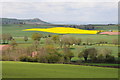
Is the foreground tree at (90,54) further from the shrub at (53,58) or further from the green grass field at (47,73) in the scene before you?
the green grass field at (47,73)

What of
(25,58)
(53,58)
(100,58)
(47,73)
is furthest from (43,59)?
(47,73)

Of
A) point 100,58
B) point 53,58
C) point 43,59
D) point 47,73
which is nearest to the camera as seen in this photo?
point 47,73

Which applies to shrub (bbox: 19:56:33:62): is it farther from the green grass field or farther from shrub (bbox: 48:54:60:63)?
the green grass field

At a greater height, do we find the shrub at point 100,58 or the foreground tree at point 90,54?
the foreground tree at point 90,54

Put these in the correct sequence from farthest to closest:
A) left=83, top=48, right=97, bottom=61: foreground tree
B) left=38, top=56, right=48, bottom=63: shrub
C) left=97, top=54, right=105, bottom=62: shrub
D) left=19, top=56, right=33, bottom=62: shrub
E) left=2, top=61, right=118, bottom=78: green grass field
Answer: left=83, top=48, right=97, bottom=61: foreground tree, left=97, top=54, right=105, bottom=62: shrub, left=19, top=56, right=33, bottom=62: shrub, left=38, top=56, right=48, bottom=63: shrub, left=2, top=61, right=118, bottom=78: green grass field

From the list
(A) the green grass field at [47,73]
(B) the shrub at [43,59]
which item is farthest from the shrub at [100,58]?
(A) the green grass field at [47,73]

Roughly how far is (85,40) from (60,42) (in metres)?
7.52

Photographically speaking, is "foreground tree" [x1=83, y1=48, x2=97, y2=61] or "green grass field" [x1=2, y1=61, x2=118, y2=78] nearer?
"green grass field" [x1=2, y1=61, x2=118, y2=78]

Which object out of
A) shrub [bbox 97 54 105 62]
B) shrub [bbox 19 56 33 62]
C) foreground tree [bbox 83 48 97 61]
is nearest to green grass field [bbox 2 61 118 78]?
shrub [bbox 19 56 33 62]

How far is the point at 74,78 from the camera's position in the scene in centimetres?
1270

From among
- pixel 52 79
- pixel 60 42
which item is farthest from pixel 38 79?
pixel 60 42

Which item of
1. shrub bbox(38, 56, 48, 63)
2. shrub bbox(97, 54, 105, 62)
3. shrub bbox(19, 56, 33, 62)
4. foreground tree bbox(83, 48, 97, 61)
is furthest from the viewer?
foreground tree bbox(83, 48, 97, 61)

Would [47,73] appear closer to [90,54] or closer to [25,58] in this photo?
[25,58]

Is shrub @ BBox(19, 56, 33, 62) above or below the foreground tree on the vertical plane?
below
